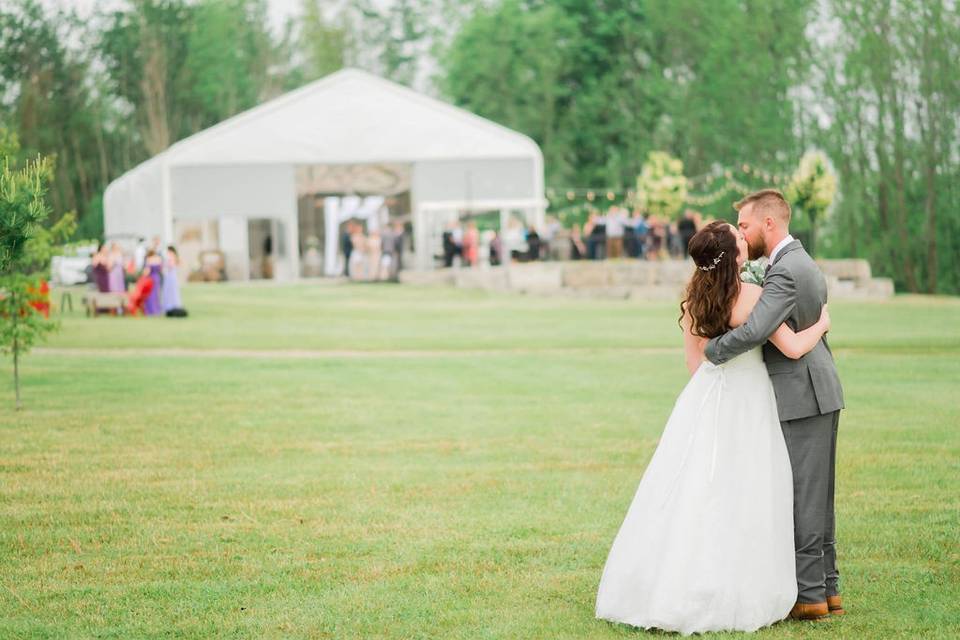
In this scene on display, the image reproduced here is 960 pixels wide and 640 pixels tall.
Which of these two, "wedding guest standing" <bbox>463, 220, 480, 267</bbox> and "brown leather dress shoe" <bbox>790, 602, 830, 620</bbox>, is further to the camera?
"wedding guest standing" <bbox>463, 220, 480, 267</bbox>

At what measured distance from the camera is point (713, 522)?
6.08 meters

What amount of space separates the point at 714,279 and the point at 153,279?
24.1 m

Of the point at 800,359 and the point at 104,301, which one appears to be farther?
the point at 104,301

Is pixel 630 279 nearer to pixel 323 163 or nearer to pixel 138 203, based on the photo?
pixel 323 163

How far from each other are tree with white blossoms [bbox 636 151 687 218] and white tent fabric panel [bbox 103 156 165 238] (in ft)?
53.5

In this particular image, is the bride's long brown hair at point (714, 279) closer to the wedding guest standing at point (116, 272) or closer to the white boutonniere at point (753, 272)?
the white boutonniere at point (753, 272)

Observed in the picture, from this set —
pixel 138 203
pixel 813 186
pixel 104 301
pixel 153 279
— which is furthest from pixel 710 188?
pixel 104 301

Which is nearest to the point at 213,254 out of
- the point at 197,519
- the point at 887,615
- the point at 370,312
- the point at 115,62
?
the point at 370,312

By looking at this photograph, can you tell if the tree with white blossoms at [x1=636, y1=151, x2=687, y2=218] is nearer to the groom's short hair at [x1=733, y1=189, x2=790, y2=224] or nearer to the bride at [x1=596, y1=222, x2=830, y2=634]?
the groom's short hair at [x1=733, y1=189, x2=790, y2=224]

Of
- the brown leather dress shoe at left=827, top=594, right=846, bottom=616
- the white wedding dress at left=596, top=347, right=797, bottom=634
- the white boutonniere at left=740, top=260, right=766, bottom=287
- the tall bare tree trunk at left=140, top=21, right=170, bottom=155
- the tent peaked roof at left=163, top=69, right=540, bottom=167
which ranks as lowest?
the brown leather dress shoe at left=827, top=594, right=846, bottom=616

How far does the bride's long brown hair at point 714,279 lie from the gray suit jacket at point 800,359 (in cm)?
8

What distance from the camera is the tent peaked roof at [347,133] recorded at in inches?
1890

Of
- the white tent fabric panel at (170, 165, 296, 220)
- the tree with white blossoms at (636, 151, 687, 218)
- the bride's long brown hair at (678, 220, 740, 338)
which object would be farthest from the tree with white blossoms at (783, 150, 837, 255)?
the bride's long brown hair at (678, 220, 740, 338)

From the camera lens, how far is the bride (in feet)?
19.8
